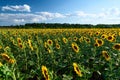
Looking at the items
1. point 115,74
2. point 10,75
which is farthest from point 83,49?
point 10,75

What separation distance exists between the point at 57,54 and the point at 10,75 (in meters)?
3.58

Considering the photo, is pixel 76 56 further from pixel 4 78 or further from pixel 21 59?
pixel 4 78

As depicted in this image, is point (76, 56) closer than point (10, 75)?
No

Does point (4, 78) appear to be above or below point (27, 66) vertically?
above

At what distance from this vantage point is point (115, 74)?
196 inches

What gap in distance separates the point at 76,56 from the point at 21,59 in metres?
1.20

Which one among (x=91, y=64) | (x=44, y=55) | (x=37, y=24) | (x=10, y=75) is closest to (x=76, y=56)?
(x=91, y=64)

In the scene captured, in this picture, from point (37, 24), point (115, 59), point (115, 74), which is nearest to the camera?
point (115, 74)

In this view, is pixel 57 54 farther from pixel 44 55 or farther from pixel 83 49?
pixel 83 49

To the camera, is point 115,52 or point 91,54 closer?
point 115,52

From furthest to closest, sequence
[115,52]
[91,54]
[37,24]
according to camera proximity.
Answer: [37,24] → [91,54] → [115,52]

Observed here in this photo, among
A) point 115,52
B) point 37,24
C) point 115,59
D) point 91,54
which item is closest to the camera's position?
point 115,59

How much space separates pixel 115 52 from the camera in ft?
22.0

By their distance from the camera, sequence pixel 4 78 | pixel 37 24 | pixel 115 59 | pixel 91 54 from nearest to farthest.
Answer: pixel 4 78 → pixel 115 59 → pixel 91 54 → pixel 37 24
